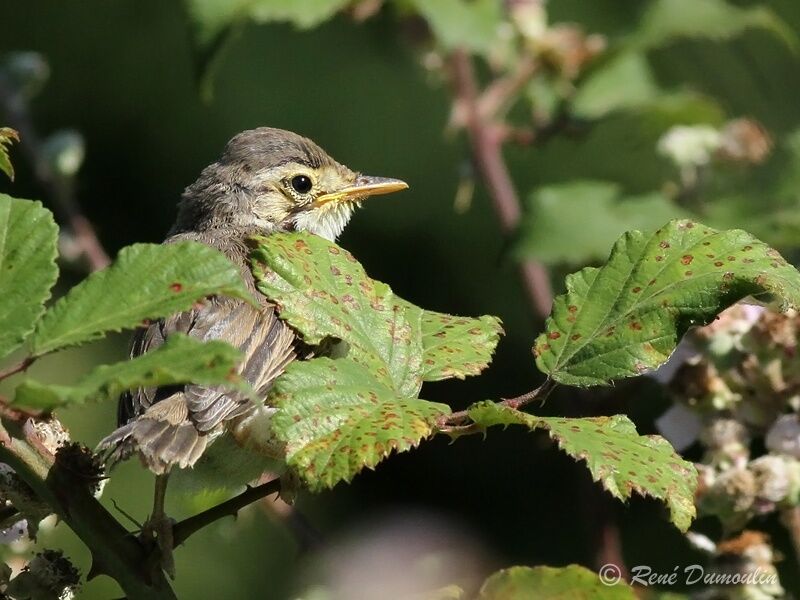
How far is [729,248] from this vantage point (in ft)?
5.99

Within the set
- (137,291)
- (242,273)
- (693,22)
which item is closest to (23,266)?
(137,291)

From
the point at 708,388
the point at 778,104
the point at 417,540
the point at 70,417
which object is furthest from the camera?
the point at 778,104

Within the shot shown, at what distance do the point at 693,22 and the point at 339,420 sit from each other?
2.15 meters

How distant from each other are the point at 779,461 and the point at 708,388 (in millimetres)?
198

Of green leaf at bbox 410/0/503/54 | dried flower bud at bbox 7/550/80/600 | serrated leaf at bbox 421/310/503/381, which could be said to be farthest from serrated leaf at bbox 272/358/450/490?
green leaf at bbox 410/0/503/54

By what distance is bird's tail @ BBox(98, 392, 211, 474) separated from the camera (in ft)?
7.42

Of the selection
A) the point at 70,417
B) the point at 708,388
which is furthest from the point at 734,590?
the point at 70,417

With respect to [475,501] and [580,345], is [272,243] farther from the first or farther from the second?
[475,501]

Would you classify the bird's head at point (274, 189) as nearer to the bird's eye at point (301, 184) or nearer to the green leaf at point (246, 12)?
the bird's eye at point (301, 184)

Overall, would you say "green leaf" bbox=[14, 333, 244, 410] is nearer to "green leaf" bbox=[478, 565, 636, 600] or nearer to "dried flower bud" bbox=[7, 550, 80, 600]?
"dried flower bud" bbox=[7, 550, 80, 600]

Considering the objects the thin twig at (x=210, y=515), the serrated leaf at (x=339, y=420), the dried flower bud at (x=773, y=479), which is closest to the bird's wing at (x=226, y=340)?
the thin twig at (x=210, y=515)

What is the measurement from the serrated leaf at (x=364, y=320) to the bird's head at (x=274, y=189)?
160 cm

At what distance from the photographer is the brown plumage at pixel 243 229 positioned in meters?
2.48

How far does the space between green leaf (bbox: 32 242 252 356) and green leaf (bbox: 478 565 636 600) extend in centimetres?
51
